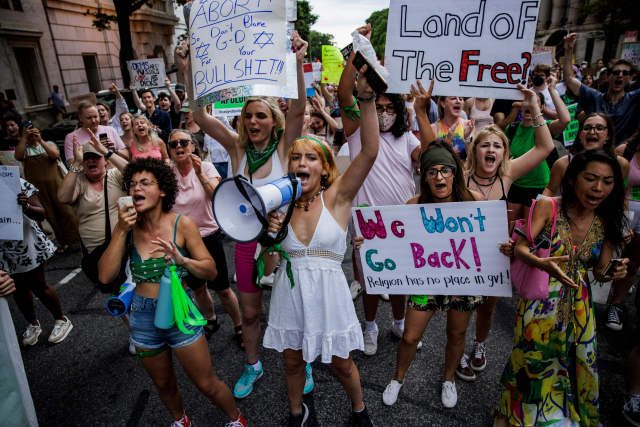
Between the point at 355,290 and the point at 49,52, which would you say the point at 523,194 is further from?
the point at 49,52

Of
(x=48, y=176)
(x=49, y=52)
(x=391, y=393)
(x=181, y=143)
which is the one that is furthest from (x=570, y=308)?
(x=49, y=52)

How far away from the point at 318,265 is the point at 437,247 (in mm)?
839

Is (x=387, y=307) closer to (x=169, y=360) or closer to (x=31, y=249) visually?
(x=169, y=360)

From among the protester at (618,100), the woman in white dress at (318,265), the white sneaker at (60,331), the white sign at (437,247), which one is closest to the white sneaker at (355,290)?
the white sign at (437,247)

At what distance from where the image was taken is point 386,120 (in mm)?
2822

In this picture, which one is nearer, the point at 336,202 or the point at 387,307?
the point at 336,202

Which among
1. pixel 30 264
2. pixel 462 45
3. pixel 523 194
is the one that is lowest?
pixel 30 264

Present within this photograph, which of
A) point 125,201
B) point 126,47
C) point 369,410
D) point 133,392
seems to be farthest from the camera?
point 126,47

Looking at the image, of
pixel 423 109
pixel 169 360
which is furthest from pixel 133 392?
pixel 423 109

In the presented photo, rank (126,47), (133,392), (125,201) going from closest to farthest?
(125,201) < (133,392) < (126,47)

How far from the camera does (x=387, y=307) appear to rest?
3707 millimetres

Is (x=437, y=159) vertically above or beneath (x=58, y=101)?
beneath

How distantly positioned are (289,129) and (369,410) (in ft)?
6.72

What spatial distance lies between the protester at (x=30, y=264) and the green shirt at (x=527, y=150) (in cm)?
463
